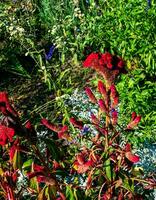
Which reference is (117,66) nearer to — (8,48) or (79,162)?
(79,162)

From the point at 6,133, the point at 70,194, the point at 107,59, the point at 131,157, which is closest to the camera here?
the point at 6,133

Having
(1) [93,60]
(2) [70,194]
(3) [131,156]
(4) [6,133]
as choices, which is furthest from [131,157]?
(4) [6,133]

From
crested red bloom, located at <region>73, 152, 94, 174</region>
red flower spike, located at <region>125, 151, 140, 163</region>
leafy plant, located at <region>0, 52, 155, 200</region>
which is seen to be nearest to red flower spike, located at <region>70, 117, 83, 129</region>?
leafy plant, located at <region>0, 52, 155, 200</region>

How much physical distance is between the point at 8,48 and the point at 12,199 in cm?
300

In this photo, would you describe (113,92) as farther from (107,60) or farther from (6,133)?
(6,133)

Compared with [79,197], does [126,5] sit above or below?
above

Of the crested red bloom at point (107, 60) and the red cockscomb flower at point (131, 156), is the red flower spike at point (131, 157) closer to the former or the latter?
the red cockscomb flower at point (131, 156)

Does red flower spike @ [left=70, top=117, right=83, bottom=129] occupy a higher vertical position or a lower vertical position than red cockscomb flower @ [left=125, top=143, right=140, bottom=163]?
higher

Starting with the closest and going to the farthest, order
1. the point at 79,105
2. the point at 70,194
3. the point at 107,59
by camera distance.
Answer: the point at 107,59
the point at 70,194
the point at 79,105

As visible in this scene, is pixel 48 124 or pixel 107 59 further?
pixel 48 124

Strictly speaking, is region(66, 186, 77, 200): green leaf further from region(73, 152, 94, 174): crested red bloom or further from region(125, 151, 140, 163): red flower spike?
region(125, 151, 140, 163): red flower spike

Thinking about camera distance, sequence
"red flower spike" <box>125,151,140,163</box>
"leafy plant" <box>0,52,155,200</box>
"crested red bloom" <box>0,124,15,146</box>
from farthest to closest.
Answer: "red flower spike" <box>125,151,140,163</box> → "leafy plant" <box>0,52,155,200</box> → "crested red bloom" <box>0,124,15,146</box>

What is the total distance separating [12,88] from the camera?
4.42 m

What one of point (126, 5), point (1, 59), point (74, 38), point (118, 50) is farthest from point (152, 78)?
point (1, 59)
